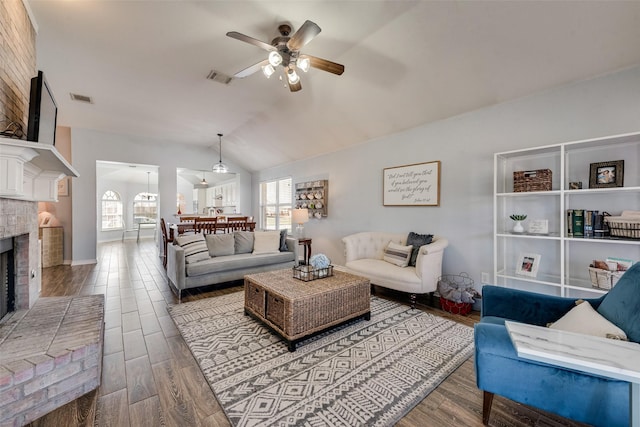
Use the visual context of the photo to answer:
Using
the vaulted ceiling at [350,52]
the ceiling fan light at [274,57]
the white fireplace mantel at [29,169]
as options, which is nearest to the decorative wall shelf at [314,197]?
the vaulted ceiling at [350,52]

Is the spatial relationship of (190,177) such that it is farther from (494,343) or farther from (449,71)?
(494,343)

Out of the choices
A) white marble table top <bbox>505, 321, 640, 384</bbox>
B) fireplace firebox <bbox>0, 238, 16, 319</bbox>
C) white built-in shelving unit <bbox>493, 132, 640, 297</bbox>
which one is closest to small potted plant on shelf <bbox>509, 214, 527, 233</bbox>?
white built-in shelving unit <bbox>493, 132, 640, 297</bbox>

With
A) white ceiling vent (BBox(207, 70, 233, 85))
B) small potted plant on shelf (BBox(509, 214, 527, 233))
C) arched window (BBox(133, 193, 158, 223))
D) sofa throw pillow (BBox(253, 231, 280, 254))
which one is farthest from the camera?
arched window (BBox(133, 193, 158, 223))

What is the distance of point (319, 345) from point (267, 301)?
619 mm

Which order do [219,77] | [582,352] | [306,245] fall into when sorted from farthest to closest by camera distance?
[306,245] → [219,77] → [582,352]

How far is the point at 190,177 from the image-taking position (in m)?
10.0

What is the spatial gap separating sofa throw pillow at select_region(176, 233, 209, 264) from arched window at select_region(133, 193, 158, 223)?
7537 millimetres

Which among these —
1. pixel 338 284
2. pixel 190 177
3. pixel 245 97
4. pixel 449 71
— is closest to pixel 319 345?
pixel 338 284

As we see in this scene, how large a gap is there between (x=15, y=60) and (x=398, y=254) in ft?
13.6

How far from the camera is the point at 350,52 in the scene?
9.08 feet

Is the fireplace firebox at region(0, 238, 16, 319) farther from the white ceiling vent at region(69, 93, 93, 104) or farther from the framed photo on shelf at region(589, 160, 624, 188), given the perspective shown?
the framed photo on shelf at region(589, 160, 624, 188)

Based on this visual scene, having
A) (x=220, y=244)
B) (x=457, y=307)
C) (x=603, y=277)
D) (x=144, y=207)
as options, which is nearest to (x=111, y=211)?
(x=144, y=207)

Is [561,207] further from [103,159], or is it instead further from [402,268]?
[103,159]

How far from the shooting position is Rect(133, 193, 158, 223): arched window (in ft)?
32.0
